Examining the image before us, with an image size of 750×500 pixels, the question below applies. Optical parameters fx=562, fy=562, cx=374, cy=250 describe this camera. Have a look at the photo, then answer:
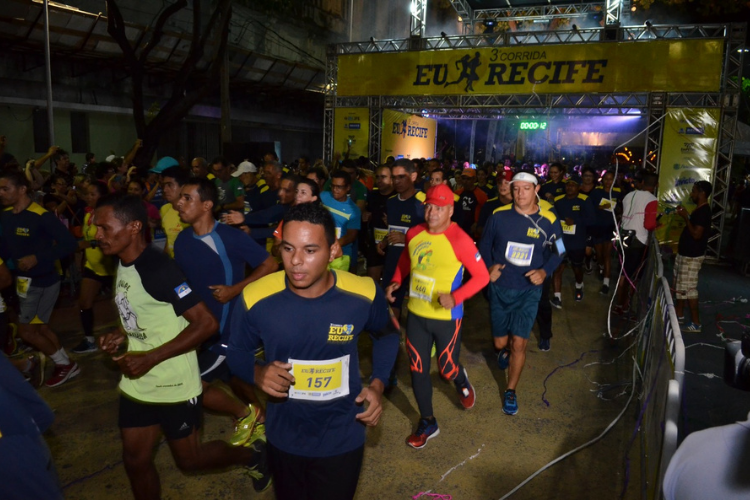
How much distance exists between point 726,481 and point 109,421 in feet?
15.4

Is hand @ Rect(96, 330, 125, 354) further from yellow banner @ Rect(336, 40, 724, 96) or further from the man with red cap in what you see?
yellow banner @ Rect(336, 40, 724, 96)

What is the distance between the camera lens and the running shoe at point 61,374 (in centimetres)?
548

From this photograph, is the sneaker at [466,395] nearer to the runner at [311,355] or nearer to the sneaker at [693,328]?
the runner at [311,355]

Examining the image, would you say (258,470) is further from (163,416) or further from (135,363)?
(135,363)

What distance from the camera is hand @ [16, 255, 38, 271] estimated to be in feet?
16.4

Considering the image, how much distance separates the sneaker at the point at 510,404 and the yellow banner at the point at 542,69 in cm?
1120

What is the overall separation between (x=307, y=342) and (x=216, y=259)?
1.81m

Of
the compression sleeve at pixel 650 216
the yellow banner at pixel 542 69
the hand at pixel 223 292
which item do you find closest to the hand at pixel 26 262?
the hand at pixel 223 292

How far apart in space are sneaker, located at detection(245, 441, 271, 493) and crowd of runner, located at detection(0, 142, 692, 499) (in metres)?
0.01

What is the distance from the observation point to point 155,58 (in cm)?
1928

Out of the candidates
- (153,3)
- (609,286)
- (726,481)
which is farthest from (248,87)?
(726,481)

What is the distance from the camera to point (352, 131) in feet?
55.6

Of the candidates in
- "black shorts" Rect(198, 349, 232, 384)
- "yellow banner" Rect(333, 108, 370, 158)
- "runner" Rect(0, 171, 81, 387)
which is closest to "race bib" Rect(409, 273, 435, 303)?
"black shorts" Rect(198, 349, 232, 384)

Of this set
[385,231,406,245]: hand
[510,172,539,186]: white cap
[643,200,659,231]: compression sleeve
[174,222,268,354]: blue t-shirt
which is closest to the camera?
[174,222,268,354]: blue t-shirt
